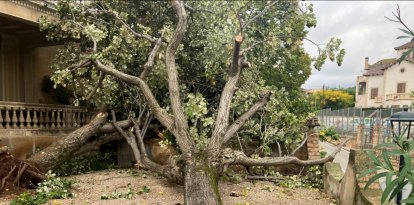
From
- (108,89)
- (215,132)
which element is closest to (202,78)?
(108,89)

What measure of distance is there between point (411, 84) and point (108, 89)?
36841mm

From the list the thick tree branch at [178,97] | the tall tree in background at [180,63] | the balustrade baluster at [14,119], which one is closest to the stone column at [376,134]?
the tall tree in background at [180,63]

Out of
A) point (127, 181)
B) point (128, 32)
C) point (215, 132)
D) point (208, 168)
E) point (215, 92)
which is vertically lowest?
point (127, 181)

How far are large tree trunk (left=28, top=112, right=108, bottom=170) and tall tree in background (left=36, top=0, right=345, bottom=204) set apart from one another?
0.66 metres

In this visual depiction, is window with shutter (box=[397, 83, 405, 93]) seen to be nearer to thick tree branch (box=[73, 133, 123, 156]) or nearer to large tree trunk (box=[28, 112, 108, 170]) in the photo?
thick tree branch (box=[73, 133, 123, 156])

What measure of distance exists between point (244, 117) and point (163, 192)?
2.39 metres

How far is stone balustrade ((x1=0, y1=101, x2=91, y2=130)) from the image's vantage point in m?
7.88

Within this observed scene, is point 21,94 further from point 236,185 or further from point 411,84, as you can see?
point 411,84

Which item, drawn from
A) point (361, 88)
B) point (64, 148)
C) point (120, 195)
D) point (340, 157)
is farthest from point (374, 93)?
point (120, 195)

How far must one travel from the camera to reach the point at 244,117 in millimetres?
7141

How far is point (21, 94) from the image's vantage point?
39.3 ft

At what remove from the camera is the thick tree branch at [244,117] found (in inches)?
265

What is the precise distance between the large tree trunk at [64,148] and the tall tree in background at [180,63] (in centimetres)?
66

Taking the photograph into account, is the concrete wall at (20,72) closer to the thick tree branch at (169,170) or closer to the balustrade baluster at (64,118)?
the balustrade baluster at (64,118)
